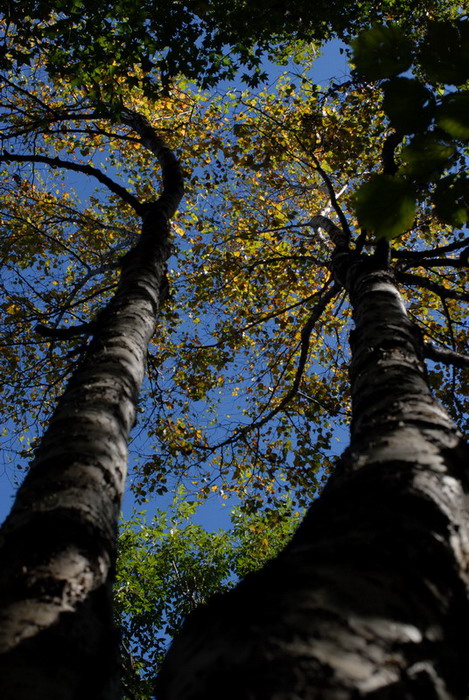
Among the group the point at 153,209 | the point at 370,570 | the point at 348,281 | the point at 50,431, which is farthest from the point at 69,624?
the point at 153,209

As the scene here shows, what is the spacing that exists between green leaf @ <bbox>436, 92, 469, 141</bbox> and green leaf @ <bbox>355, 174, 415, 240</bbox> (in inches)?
6.3

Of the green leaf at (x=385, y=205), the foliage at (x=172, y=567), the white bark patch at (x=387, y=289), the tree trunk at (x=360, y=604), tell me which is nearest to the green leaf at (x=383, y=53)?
the green leaf at (x=385, y=205)

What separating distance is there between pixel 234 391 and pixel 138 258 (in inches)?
238

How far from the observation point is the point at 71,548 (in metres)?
1.39

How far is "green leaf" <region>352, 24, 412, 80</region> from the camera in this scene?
118 centimetres

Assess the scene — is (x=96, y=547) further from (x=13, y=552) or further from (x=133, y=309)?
(x=133, y=309)

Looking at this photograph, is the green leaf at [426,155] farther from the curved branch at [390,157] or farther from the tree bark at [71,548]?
the curved branch at [390,157]

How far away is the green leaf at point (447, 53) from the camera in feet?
3.81

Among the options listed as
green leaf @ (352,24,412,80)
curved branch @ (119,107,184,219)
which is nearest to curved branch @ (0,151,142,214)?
curved branch @ (119,107,184,219)

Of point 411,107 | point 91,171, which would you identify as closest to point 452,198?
point 411,107

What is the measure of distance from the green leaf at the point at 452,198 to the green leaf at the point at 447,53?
0.27 m

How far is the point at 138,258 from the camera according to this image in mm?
3908

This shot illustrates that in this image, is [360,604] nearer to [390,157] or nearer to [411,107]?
[411,107]

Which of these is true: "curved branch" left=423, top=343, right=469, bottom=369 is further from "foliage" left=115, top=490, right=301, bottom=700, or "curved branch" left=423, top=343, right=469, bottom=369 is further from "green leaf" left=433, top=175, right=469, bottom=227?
"foliage" left=115, top=490, right=301, bottom=700
